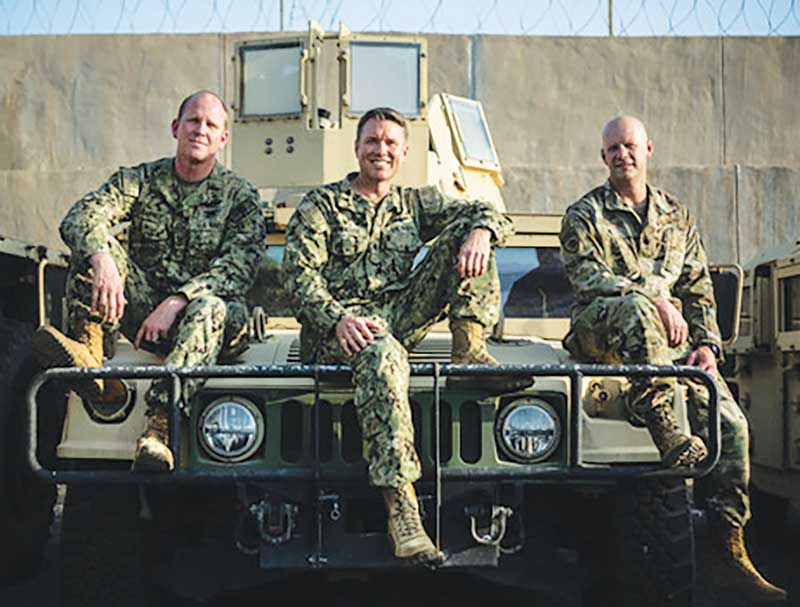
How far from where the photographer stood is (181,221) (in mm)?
4414

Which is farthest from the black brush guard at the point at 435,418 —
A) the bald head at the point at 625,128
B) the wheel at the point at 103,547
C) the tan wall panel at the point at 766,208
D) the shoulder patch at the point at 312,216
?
the tan wall panel at the point at 766,208

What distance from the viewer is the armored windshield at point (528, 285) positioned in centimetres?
496

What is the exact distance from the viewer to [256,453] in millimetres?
3682

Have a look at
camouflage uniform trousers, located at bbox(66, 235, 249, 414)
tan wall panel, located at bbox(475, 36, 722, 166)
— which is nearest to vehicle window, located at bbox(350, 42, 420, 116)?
camouflage uniform trousers, located at bbox(66, 235, 249, 414)

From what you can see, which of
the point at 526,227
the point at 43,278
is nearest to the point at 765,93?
the point at 526,227

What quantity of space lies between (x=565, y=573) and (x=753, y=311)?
233cm

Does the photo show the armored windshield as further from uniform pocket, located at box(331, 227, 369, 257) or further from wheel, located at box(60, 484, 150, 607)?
wheel, located at box(60, 484, 150, 607)

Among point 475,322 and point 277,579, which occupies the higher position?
point 475,322

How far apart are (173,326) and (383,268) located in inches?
29.1

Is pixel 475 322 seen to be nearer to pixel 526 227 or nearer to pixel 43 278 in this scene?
pixel 526 227

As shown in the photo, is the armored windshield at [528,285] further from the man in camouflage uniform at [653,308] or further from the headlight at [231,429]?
the headlight at [231,429]

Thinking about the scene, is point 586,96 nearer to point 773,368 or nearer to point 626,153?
point 773,368

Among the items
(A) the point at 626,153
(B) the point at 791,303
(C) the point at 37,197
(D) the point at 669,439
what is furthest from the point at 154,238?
(C) the point at 37,197

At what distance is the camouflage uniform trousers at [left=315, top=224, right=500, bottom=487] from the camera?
3.44 m
